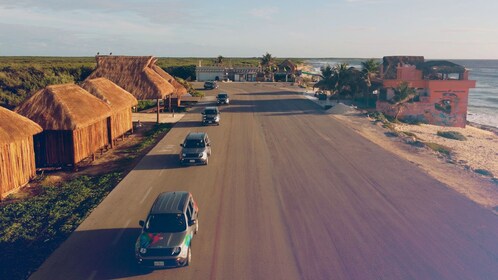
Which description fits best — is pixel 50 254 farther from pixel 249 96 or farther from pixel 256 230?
pixel 249 96

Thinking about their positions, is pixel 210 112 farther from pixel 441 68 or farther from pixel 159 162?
pixel 441 68

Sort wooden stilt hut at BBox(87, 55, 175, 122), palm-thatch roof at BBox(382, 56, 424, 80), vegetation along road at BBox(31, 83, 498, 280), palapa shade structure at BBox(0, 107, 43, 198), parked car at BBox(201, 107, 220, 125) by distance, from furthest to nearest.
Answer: palm-thatch roof at BBox(382, 56, 424, 80) → wooden stilt hut at BBox(87, 55, 175, 122) → parked car at BBox(201, 107, 220, 125) → palapa shade structure at BBox(0, 107, 43, 198) → vegetation along road at BBox(31, 83, 498, 280)

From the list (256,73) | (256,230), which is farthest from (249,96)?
(256,230)

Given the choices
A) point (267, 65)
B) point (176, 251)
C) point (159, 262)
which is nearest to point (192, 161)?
point (176, 251)

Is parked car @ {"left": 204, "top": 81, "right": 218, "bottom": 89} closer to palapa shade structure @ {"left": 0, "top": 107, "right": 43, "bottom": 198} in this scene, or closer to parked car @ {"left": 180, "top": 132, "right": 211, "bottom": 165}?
parked car @ {"left": 180, "top": 132, "right": 211, "bottom": 165}

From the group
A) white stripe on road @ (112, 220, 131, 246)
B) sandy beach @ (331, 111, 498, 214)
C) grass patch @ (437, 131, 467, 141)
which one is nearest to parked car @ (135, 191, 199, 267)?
white stripe on road @ (112, 220, 131, 246)

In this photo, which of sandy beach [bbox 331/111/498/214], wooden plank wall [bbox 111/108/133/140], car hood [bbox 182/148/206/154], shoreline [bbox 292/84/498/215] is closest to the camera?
sandy beach [bbox 331/111/498/214]

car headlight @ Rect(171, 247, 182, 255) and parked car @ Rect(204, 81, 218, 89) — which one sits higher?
parked car @ Rect(204, 81, 218, 89)

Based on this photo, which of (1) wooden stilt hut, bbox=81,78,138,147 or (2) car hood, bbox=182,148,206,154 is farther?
(1) wooden stilt hut, bbox=81,78,138,147
